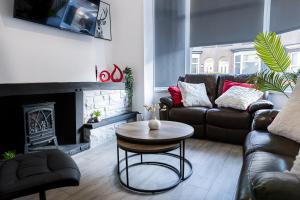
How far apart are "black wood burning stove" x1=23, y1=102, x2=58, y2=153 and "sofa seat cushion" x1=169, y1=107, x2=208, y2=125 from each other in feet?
5.71

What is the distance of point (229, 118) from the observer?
9.21 ft

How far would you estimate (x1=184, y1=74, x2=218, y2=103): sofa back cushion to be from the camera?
11.6ft

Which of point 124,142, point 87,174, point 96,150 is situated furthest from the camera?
point 96,150

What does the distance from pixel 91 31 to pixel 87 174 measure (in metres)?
2.32

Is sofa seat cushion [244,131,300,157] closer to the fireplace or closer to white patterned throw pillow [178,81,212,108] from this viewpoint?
white patterned throw pillow [178,81,212,108]

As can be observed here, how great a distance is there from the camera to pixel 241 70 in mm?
3893

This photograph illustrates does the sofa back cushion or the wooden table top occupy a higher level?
the sofa back cushion

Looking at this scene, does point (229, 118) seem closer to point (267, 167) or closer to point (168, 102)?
point (168, 102)

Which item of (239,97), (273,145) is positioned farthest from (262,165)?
(239,97)

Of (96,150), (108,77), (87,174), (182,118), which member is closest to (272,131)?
(182,118)

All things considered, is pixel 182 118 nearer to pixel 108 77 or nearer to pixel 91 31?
pixel 108 77

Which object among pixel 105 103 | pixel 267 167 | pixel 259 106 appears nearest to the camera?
pixel 267 167

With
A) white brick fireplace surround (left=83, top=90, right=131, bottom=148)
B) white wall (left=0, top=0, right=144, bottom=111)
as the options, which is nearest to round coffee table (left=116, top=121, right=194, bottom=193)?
white brick fireplace surround (left=83, top=90, right=131, bottom=148)

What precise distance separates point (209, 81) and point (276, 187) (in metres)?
3.16
